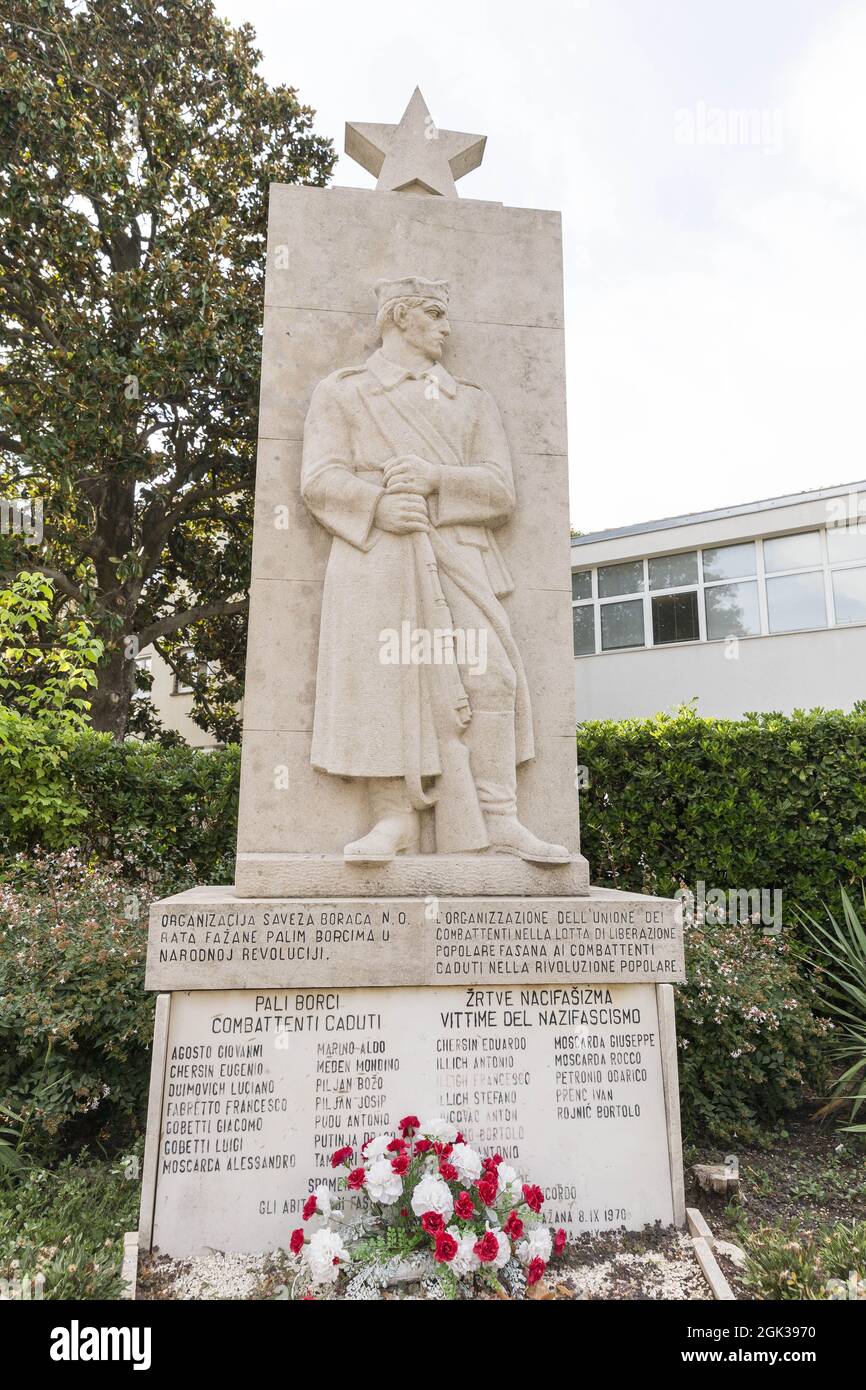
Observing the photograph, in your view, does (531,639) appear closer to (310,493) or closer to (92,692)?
(310,493)

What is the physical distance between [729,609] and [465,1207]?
16.4m

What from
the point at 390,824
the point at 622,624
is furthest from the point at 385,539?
the point at 622,624

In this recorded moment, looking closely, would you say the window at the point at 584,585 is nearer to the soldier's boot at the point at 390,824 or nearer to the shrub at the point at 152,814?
the shrub at the point at 152,814

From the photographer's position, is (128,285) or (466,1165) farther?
(128,285)

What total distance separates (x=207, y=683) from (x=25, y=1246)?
11484 millimetres

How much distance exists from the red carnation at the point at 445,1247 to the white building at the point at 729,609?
536 inches

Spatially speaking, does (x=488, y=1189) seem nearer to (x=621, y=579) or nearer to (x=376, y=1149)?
(x=376, y=1149)

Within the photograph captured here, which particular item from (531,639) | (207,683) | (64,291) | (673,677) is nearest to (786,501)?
(673,677)

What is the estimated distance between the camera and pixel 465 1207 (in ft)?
9.41

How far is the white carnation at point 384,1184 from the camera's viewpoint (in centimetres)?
291

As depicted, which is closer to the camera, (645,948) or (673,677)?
A: (645,948)

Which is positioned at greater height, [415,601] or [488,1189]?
[415,601]

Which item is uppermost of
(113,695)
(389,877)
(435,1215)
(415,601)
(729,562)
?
(729,562)

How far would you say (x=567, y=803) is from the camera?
14.8 feet
